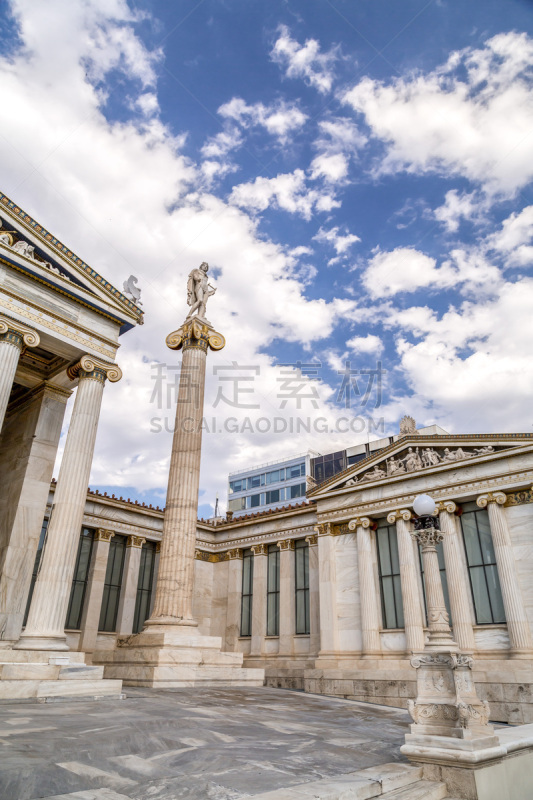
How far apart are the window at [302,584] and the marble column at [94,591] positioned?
36.4ft

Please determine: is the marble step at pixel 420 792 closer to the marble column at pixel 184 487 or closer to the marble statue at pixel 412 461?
the marble column at pixel 184 487

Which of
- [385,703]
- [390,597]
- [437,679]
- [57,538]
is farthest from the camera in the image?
[390,597]

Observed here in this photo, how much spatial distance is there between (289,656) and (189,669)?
12701 mm

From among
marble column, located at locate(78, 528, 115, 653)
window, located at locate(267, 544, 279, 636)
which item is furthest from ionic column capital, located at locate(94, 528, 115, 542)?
window, located at locate(267, 544, 279, 636)

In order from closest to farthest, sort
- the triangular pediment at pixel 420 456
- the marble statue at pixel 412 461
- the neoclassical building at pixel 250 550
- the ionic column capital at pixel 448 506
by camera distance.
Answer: the neoclassical building at pixel 250 550 < the triangular pediment at pixel 420 456 < the ionic column capital at pixel 448 506 < the marble statue at pixel 412 461

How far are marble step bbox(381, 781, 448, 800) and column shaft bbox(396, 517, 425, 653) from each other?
17.8 m

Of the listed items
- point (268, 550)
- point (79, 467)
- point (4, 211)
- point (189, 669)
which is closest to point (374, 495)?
point (268, 550)

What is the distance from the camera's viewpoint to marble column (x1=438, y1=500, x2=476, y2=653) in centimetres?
2314

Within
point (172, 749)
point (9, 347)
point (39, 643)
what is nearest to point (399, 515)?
point (39, 643)

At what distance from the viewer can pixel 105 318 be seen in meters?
21.0

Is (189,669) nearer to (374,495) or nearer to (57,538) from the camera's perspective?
(57,538)

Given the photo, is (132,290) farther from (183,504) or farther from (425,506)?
(425,506)

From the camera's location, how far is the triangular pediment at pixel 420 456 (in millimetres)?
24609

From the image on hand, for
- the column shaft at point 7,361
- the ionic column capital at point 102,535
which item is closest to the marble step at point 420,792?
the column shaft at point 7,361
